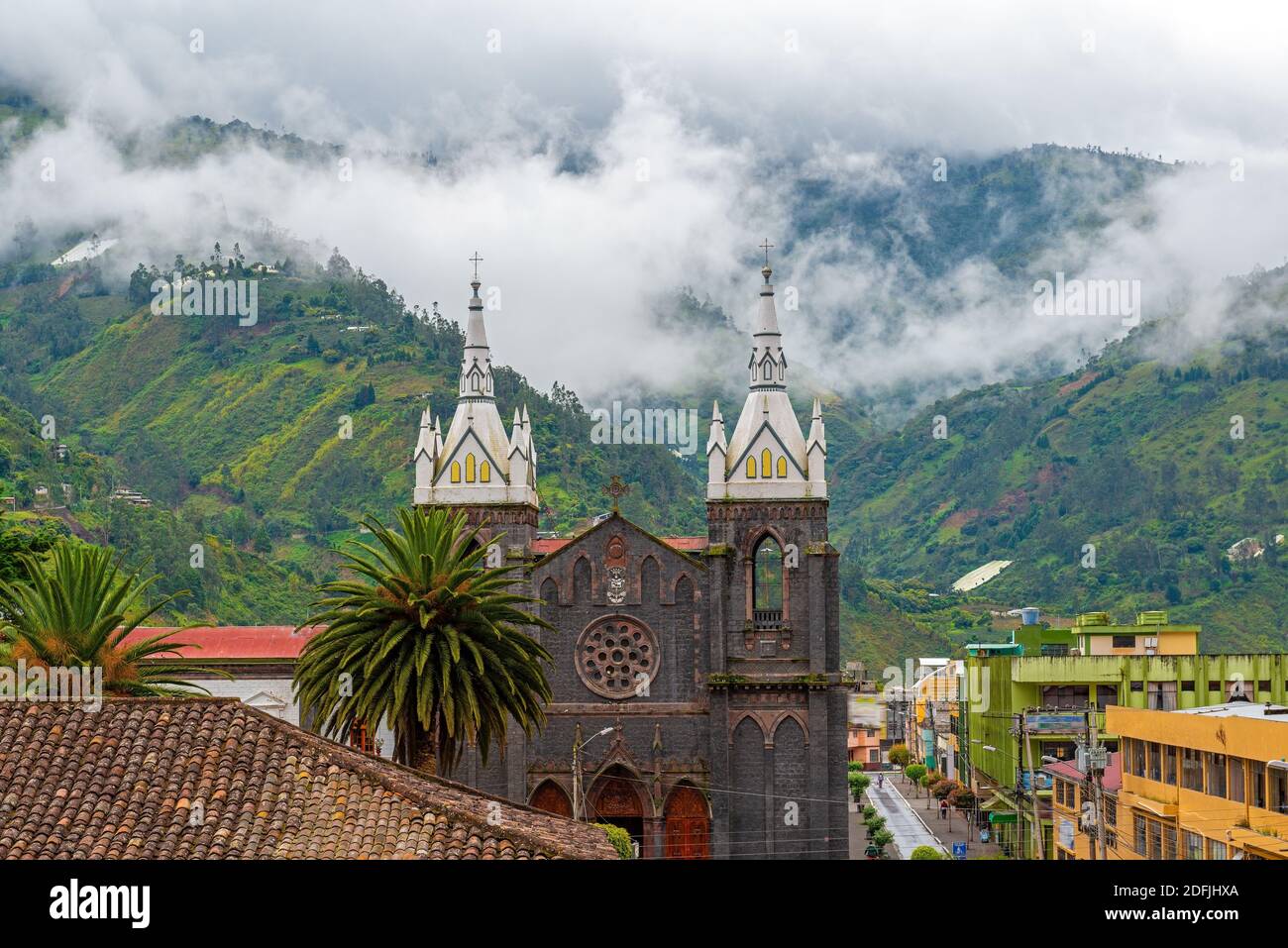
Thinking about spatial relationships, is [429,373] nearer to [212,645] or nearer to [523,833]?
[212,645]

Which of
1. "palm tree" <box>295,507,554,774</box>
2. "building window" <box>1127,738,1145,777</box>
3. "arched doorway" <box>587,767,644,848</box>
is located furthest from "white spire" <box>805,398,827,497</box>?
"palm tree" <box>295,507,554,774</box>

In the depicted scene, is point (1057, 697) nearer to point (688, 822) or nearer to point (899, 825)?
point (899, 825)

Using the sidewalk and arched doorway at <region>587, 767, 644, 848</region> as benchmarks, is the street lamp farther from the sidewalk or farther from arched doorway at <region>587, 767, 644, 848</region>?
the sidewalk

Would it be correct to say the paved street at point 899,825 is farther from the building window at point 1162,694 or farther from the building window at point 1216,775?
the building window at point 1216,775

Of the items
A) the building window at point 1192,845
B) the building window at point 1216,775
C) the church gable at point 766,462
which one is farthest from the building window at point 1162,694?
the building window at point 1216,775

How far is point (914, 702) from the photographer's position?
17012cm

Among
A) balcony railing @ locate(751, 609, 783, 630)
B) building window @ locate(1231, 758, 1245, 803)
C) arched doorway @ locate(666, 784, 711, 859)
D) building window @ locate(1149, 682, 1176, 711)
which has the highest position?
balcony railing @ locate(751, 609, 783, 630)

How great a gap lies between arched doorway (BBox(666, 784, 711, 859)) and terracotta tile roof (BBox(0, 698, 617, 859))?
37.8 m

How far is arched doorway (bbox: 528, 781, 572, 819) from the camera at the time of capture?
7288 centimetres

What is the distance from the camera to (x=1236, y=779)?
46.5 metres

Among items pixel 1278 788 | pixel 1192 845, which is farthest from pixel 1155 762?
pixel 1278 788

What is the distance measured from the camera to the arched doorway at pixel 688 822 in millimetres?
72062
